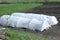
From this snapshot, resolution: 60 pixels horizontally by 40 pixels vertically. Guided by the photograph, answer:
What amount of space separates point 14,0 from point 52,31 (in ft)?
52.7

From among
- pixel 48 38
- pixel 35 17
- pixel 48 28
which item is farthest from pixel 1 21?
pixel 48 38

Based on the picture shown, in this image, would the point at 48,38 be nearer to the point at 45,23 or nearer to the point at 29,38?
the point at 29,38

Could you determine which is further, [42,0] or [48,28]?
[42,0]

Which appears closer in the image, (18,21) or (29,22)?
(29,22)

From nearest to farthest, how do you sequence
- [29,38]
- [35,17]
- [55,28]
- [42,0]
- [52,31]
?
[29,38], [52,31], [55,28], [35,17], [42,0]

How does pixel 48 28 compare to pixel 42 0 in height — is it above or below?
above

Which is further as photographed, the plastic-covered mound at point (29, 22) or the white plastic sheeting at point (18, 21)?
the white plastic sheeting at point (18, 21)

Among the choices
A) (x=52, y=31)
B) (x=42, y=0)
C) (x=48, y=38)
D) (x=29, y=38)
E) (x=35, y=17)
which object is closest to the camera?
(x=29, y=38)

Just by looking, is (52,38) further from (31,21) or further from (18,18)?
(18,18)

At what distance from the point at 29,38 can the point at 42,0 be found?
1712 centimetres

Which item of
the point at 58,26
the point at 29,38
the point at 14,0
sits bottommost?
the point at 14,0

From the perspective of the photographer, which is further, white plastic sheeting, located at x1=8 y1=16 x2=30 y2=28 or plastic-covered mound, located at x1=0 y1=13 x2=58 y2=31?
white plastic sheeting, located at x1=8 y1=16 x2=30 y2=28

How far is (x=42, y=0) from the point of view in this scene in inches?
968

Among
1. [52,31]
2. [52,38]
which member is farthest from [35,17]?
[52,38]
